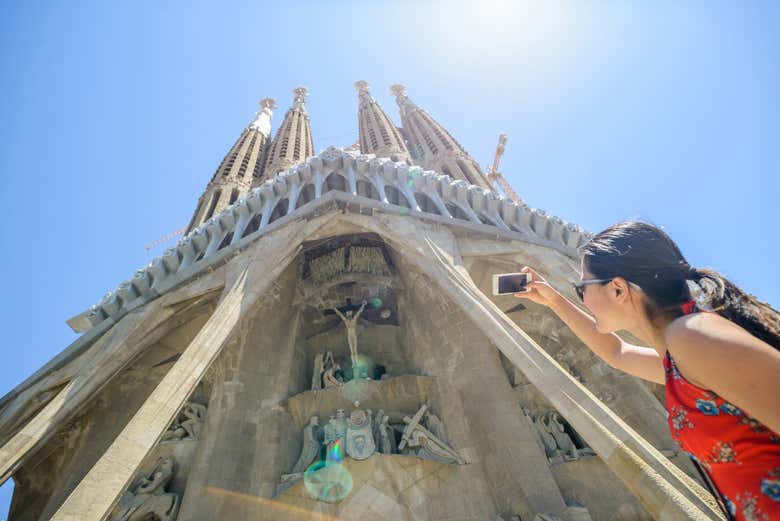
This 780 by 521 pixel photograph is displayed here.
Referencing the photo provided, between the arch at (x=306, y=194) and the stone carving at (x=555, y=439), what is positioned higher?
the arch at (x=306, y=194)

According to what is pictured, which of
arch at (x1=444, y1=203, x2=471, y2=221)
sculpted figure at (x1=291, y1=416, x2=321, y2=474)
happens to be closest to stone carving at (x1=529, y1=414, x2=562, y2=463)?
sculpted figure at (x1=291, y1=416, x2=321, y2=474)

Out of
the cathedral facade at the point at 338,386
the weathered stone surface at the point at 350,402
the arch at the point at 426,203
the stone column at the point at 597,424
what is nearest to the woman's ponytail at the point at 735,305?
the stone column at the point at 597,424

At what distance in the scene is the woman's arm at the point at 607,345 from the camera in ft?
6.01

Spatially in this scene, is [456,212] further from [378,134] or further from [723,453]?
[378,134]

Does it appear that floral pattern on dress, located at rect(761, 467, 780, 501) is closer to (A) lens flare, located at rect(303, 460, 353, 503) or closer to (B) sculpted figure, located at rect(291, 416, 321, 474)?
(A) lens flare, located at rect(303, 460, 353, 503)

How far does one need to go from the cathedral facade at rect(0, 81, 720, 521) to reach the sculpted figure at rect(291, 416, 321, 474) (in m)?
Answer: 0.06

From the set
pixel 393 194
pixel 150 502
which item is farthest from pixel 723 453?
pixel 393 194

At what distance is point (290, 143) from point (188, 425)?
23.1 m

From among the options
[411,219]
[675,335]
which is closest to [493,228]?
[411,219]

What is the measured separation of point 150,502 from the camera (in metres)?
6.70

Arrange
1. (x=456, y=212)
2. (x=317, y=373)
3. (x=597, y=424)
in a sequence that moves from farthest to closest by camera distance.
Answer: (x=456, y=212)
(x=317, y=373)
(x=597, y=424)

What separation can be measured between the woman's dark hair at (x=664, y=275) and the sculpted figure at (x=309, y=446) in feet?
24.6

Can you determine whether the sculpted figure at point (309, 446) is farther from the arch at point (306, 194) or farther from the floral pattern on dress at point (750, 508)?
the floral pattern on dress at point (750, 508)

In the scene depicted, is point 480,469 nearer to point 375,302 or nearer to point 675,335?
point 375,302
